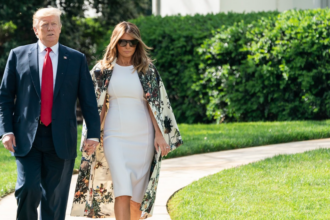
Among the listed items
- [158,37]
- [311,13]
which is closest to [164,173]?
[311,13]

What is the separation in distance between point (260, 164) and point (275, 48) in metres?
4.11

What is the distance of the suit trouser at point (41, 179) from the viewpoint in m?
3.75

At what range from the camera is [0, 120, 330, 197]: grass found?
26.3 ft

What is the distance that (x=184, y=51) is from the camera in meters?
11.8

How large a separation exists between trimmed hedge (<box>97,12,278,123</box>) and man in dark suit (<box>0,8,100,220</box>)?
24.8ft

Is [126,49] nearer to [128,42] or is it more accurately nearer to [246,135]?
[128,42]

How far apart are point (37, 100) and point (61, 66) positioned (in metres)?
0.31

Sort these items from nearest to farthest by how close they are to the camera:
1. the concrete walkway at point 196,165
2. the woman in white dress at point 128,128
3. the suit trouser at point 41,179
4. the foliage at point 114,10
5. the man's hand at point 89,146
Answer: the suit trouser at point 41,179 < the man's hand at point 89,146 < the woman in white dress at point 128,128 < the concrete walkway at point 196,165 < the foliage at point 114,10

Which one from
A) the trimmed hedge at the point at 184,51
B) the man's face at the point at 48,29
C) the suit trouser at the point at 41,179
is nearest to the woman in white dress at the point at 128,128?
the suit trouser at the point at 41,179

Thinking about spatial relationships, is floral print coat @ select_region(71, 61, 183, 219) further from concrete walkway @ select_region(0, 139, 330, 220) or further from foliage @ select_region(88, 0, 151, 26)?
foliage @ select_region(88, 0, 151, 26)

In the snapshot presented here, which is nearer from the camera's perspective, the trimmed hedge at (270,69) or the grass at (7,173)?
the grass at (7,173)

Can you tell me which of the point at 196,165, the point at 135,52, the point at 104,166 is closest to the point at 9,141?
the point at 104,166

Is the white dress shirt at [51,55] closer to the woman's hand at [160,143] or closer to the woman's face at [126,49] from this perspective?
the woman's face at [126,49]

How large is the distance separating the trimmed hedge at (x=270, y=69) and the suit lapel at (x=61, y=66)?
266 inches
